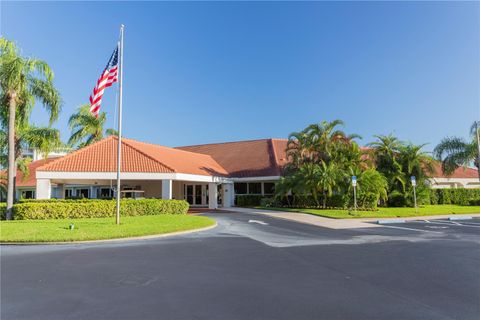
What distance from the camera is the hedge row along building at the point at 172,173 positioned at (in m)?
24.0

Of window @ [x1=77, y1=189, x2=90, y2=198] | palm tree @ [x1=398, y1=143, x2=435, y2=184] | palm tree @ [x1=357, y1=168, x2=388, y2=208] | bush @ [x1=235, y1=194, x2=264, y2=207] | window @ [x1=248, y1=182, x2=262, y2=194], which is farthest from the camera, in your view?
window @ [x1=77, y1=189, x2=90, y2=198]

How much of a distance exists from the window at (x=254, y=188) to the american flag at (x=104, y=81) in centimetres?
2168

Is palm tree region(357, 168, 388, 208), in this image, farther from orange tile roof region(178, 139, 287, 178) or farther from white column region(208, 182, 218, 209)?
white column region(208, 182, 218, 209)

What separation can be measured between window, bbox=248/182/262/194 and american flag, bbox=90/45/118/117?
71.1ft

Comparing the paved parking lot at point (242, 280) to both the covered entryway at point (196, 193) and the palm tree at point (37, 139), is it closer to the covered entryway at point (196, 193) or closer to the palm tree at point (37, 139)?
the palm tree at point (37, 139)

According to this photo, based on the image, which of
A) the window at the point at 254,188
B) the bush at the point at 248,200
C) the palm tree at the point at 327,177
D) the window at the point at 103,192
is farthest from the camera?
the window at the point at 103,192

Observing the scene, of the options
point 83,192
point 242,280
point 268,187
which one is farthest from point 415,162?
point 83,192

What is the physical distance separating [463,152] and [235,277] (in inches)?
1388

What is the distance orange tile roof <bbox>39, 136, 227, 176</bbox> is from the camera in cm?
2410

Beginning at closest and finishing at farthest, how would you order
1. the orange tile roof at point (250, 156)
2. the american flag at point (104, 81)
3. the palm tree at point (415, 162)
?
the american flag at point (104, 81) < the palm tree at point (415, 162) < the orange tile roof at point (250, 156)

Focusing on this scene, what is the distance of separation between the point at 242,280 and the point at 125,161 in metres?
21.0

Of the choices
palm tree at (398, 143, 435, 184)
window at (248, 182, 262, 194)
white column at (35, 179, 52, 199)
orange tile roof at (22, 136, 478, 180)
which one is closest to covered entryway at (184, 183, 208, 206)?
orange tile roof at (22, 136, 478, 180)

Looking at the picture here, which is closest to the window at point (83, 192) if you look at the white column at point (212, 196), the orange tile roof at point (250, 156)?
the orange tile roof at point (250, 156)

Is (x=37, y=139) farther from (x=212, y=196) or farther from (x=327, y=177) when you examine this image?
(x=327, y=177)
